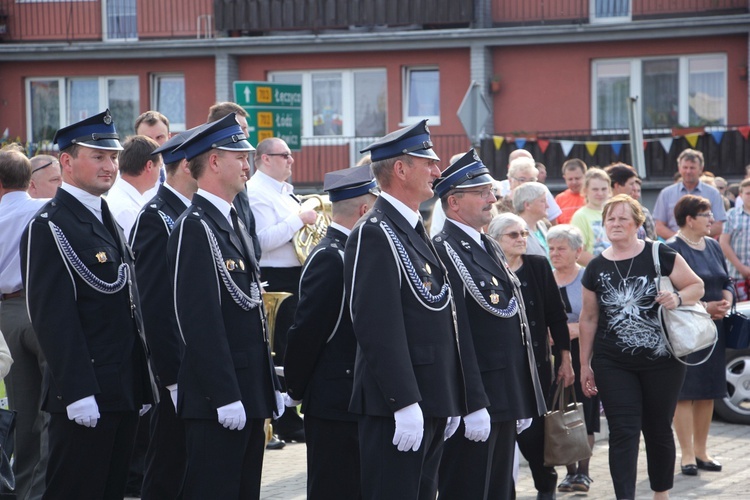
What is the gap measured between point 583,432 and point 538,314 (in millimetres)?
840

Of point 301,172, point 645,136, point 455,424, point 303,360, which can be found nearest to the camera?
point 455,424

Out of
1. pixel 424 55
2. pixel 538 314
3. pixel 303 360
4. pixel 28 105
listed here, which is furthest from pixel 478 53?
pixel 303 360

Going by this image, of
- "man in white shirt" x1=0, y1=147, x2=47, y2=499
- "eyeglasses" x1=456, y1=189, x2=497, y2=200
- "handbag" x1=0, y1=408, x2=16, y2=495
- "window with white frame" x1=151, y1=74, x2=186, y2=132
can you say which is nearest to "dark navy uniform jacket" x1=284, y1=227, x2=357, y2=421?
"eyeglasses" x1=456, y1=189, x2=497, y2=200

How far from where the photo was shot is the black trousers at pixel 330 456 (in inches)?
230

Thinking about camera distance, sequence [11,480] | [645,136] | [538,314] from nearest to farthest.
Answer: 1. [11,480]
2. [538,314]
3. [645,136]

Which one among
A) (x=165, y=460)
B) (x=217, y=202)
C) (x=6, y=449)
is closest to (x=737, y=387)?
(x=165, y=460)

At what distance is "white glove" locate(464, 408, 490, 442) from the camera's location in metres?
5.38

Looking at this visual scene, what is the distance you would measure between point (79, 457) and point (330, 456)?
128 centimetres

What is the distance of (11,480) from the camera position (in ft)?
16.3

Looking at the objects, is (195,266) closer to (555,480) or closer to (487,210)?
(487,210)

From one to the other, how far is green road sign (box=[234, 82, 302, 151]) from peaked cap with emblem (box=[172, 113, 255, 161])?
316 inches

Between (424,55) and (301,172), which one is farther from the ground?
(424,55)

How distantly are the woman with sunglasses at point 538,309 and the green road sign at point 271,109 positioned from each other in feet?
21.5

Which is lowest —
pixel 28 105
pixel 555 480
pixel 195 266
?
pixel 555 480
